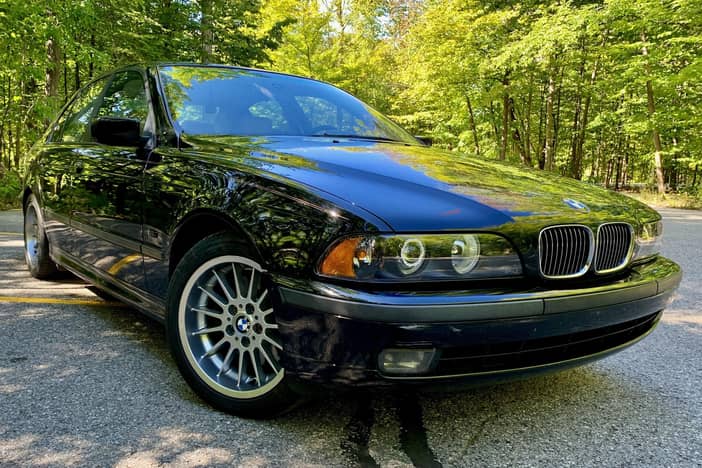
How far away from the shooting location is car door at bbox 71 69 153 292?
2689mm

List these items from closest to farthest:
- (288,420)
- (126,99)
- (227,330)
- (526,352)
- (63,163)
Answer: (526,352), (288,420), (227,330), (126,99), (63,163)

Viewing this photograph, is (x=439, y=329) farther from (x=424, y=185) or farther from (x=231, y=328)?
(x=231, y=328)

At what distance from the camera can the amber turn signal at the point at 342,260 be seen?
1737 mm

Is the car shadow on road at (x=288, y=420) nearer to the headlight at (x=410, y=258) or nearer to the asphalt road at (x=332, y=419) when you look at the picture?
the asphalt road at (x=332, y=419)

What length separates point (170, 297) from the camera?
2.29m

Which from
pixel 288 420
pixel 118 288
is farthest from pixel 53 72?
pixel 288 420

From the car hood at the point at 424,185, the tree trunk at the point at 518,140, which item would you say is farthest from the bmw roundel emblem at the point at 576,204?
the tree trunk at the point at 518,140

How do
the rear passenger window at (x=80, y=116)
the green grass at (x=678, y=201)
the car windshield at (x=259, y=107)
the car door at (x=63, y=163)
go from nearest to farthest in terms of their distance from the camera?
1. the car windshield at (x=259, y=107)
2. the car door at (x=63, y=163)
3. the rear passenger window at (x=80, y=116)
4. the green grass at (x=678, y=201)

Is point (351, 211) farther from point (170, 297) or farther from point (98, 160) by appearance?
point (98, 160)

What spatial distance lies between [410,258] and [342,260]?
218 millimetres

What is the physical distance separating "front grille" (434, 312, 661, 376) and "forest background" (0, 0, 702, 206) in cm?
715

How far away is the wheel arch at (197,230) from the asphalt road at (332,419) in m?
0.58

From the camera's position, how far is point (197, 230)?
2.36 metres

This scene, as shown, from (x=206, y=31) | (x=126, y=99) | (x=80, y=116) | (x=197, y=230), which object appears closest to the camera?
(x=197, y=230)
